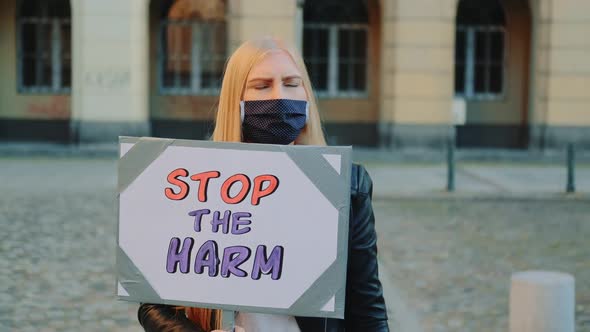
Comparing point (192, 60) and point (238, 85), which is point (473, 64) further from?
point (238, 85)

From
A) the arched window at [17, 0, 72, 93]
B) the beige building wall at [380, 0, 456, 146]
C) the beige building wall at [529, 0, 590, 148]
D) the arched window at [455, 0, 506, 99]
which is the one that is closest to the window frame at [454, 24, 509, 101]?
the arched window at [455, 0, 506, 99]

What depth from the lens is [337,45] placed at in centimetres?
2403

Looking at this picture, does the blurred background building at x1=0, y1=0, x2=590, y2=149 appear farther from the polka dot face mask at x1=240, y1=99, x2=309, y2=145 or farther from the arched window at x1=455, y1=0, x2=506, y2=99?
the polka dot face mask at x1=240, y1=99, x2=309, y2=145

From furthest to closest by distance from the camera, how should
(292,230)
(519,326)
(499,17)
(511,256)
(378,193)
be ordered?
1. (499,17)
2. (378,193)
3. (511,256)
4. (519,326)
5. (292,230)

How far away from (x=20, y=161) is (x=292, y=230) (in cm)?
1823

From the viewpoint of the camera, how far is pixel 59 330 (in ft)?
22.4

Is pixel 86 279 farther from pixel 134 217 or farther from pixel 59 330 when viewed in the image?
pixel 134 217

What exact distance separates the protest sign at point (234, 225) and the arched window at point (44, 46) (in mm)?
21717

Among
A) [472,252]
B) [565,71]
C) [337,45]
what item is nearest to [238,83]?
[472,252]

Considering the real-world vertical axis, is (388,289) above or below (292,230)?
below

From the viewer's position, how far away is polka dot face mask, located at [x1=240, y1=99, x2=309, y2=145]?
2773 mm

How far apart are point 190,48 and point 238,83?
70.4 ft

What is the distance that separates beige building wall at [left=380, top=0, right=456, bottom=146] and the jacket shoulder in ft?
64.3

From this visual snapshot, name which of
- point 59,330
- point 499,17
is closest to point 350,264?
point 59,330
